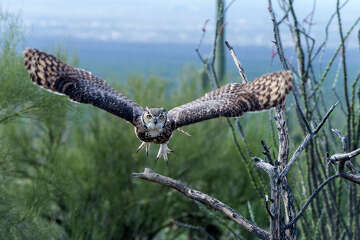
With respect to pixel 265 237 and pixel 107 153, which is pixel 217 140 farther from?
pixel 265 237

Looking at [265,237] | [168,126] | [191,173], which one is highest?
[168,126]

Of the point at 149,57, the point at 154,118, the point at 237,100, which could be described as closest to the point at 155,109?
the point at 154,118

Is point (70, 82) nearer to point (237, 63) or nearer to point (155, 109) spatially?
point (155, 109)

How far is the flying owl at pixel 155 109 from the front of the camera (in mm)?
1789

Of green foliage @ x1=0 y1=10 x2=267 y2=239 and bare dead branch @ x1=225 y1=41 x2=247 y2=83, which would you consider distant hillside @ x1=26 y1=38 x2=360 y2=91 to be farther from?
green foliage @ x1=0 y1=10 x2=267 y2=239

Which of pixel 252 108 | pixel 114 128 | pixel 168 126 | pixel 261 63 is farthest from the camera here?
pixel 114 128

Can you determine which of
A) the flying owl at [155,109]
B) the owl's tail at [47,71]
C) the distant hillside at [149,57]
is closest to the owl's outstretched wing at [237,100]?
the flying owl at [155,109]

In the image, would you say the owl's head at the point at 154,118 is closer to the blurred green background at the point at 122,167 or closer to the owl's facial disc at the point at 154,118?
the owl's facial disc at the point at 154,118

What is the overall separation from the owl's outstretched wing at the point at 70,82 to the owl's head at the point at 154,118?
0.06m

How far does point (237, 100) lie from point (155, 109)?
41cm

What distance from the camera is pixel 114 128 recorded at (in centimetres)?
850

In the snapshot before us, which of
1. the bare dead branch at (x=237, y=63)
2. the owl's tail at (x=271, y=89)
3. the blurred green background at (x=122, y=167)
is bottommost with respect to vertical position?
the blurred green background at (x=122, y=167)

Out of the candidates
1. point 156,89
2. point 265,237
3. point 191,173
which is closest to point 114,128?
point 156,89

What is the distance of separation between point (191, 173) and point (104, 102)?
7256mm
